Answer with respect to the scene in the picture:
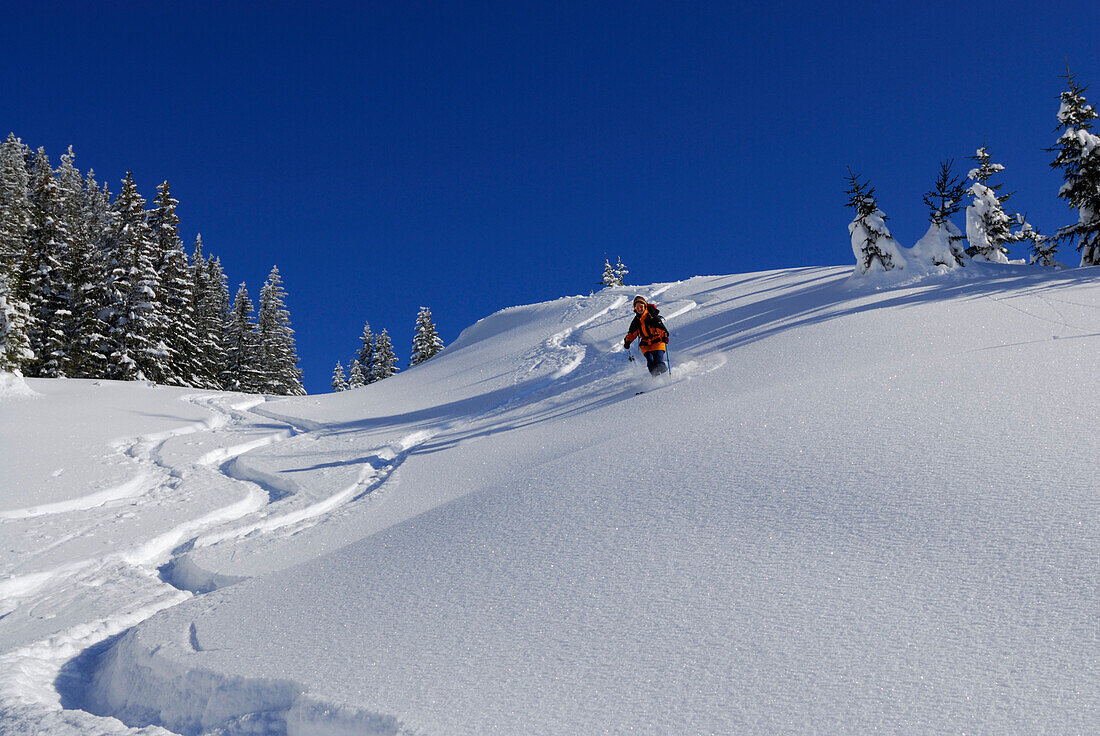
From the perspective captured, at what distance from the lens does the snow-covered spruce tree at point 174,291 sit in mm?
31347

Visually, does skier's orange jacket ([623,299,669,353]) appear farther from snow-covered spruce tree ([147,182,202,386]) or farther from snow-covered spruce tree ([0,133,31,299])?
snow-covered spruce tree ([147,182,202,386])

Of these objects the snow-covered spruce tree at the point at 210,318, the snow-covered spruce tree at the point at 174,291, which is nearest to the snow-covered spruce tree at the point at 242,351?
the snow-covered spruce tree at the point at 210,318

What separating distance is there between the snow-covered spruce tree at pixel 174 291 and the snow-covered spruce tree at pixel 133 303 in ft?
4.06

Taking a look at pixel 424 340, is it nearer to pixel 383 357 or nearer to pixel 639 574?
pixel 383 357

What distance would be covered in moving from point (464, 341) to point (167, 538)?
21.6 metres

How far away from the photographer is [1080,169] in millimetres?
20859

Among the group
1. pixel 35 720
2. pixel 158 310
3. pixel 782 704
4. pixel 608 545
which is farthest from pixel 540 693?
pixel 158 310

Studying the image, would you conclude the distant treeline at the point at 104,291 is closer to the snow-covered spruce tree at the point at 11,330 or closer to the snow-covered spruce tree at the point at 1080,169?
the snow-covered spruce tree at the point at 11,330

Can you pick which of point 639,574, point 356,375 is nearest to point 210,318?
point 356,375

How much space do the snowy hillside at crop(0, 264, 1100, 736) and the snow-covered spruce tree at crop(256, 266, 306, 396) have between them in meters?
38.7

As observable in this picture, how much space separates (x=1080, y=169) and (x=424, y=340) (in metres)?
42.3

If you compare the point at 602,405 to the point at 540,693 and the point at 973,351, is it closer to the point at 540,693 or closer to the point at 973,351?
the point at 973,351

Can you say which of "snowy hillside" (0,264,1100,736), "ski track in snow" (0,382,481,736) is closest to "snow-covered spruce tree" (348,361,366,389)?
"ski track in snow" (0,382,481,736)

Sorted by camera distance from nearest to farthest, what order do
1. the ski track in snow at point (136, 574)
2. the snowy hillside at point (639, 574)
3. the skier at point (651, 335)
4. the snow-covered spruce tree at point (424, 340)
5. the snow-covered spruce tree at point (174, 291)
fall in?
1. the snowy hillside at point (639, 574)
2. the ski track in snow at point (136, 574)
3. the skier at point (651, 335)
4. the snow-covered spruce tree at point (174, 291)
5. the snow-covered spruce tree at point (424, 340)
